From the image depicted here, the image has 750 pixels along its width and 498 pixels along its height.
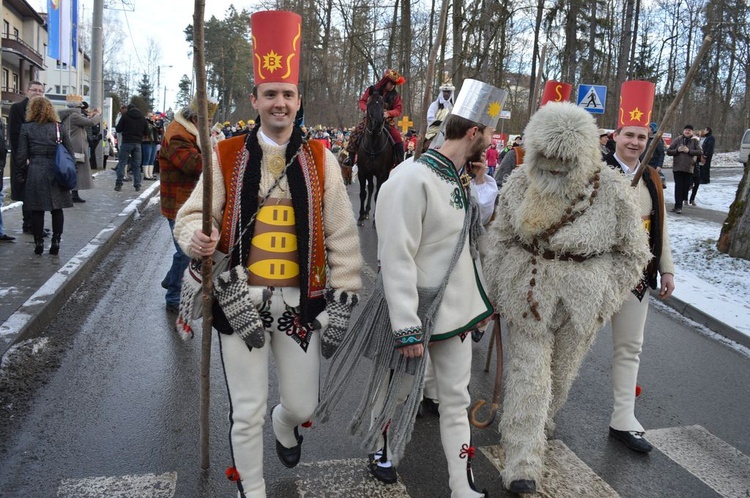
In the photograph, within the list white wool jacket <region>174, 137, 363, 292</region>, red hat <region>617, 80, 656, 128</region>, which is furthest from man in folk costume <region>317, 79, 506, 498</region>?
red hat <region>617, 80, 656, 128</region>

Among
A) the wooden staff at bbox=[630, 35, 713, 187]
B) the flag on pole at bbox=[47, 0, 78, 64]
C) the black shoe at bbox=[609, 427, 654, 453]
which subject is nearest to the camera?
the wooden staff at bbox=[630, 35, 713, 187]

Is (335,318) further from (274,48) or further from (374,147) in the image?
(374,147)

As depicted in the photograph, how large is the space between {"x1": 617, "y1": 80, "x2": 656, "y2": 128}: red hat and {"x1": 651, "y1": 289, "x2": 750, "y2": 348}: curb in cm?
316

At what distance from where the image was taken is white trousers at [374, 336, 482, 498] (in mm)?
3137

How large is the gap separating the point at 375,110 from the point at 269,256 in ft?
31.6

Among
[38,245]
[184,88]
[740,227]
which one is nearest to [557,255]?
[38,245]

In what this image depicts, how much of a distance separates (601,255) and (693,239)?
8803 millimetres

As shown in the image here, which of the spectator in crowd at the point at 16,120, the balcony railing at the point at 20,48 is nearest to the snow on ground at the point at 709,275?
the spectator in crowd at the point at 16,120

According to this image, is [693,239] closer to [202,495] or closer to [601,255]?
[601,255]

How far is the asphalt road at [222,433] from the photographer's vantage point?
135 inches

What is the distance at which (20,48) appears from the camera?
168ft

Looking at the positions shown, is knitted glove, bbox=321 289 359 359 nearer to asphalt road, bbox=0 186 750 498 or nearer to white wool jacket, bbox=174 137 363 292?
white wool jacket, bbox=174 137 363 292

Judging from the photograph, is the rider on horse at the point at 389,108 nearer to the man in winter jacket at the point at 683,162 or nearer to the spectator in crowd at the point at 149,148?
the spectator in crowd at the point at 149,148

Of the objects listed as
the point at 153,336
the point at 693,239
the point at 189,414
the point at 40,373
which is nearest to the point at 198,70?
the point at 189,414
